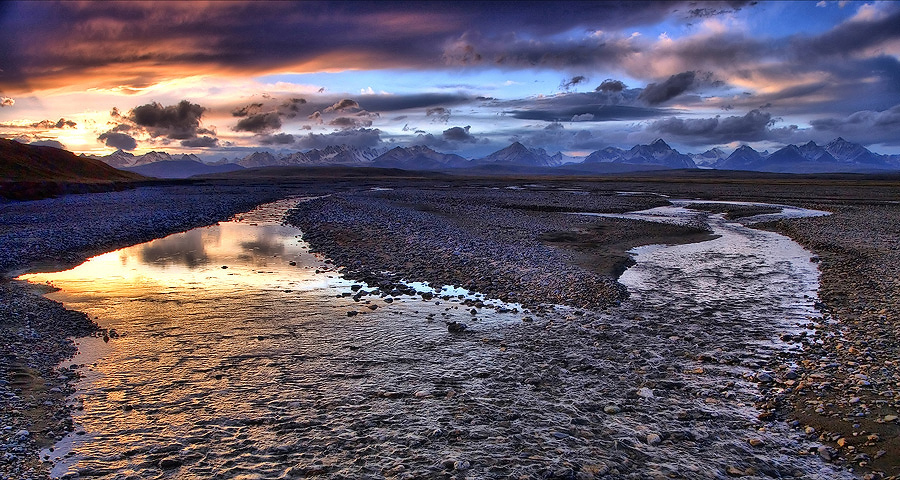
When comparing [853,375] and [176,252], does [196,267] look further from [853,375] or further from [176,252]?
[853,375]

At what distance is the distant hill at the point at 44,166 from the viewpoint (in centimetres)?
8444

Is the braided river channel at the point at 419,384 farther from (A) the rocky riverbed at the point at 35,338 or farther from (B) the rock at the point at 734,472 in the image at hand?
(A) the rocky riverbed at the point at 35,338

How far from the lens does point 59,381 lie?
10.0 metres

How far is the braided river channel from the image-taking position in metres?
7.71

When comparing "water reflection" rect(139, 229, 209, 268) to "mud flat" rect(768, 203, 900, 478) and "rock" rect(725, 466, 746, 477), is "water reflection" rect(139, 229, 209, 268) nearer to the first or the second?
"rock" rect(725, 466, 746, 477)

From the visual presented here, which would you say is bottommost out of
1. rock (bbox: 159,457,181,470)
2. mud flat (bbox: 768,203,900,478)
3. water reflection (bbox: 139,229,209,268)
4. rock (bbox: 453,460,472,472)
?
rock (bbox: 453,460,472,472)

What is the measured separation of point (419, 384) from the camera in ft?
34.3

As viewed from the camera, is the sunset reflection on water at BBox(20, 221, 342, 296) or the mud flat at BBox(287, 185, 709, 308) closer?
the mud flat at BBox(287, 185, 709, 308)

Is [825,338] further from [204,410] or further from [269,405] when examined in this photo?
[204,410]

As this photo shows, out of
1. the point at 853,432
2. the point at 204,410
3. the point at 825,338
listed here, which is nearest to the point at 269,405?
the point at 204,410

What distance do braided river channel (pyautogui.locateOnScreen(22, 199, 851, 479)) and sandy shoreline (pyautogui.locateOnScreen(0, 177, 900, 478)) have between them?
654mm

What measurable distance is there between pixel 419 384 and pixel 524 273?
411 inches

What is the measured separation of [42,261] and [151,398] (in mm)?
18484

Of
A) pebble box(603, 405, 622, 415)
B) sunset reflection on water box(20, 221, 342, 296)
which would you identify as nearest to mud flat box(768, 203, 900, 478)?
pebble box(603, 405, 622, 415)
